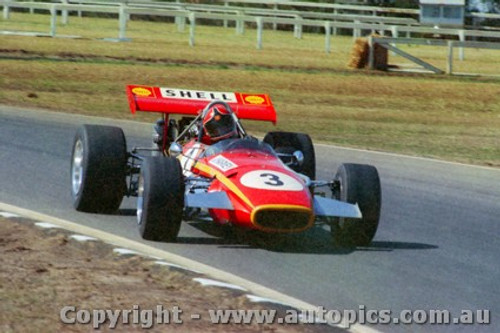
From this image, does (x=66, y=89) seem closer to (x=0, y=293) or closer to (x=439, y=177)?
(x=439, y=177)

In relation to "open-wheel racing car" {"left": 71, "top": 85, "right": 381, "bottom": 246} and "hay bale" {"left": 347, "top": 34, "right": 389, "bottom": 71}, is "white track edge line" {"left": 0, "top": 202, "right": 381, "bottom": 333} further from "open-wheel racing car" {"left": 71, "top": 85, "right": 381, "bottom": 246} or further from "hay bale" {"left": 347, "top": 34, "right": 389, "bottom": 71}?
"hay bale" {"left": 347, "top": 34, "right": 389, "bottom": 71}

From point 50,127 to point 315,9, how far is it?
38.5 meters

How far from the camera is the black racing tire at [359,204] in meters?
10.8

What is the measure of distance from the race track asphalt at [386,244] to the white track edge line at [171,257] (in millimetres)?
141


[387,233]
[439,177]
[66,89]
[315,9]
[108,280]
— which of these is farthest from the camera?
[315,9]

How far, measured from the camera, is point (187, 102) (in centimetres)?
1316

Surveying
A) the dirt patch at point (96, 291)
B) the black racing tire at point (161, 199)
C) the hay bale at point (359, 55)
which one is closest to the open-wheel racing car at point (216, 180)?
the black racing tire at point (161, 199)

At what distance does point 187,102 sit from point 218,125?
136 cm

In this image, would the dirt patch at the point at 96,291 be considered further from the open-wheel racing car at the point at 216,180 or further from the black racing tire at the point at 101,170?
the black racing tire at the point at 101,170

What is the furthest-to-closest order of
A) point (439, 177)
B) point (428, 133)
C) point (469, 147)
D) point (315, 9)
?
point (315, 9) < point (428, 133) < point (469, 147) < point (439, 177)

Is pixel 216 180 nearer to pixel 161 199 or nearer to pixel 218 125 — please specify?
pixel 161 199

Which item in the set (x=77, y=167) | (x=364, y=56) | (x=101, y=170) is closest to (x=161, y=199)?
(x=101, y=170)

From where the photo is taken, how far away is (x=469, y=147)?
20.7 metres

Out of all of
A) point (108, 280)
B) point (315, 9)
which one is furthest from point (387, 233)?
point (315, 9)
